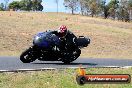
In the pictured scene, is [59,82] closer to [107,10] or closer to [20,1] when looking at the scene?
[107,10]

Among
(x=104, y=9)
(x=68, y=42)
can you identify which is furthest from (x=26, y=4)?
(x=68, y=42)

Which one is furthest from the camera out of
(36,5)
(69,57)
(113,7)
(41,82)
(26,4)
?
(36,5)

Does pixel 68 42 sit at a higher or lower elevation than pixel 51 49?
higher

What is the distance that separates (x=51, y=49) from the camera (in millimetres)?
15414

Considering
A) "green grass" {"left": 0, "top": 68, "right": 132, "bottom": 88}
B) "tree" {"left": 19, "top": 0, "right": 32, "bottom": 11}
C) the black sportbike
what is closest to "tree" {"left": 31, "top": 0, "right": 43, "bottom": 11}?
"tree" {"left": 19, "top": 0, "right": 32, "bottom": 11}

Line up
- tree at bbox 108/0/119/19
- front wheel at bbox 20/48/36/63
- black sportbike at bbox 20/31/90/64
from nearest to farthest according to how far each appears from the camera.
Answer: front wheel at bbox 20/48/36/63
black sportbike at bbox 20/31/90/64
tree at bbox 108/0/119/19

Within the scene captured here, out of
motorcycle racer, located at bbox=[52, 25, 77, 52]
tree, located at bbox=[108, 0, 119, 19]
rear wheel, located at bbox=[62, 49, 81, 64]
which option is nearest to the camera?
motorcycle racer, located at bbox=[52, 25, 77, 52]

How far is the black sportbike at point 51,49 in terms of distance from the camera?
15.1m

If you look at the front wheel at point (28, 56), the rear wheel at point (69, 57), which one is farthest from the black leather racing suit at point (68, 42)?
the front wheel at point (28, 56)

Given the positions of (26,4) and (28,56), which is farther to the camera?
(26,4)

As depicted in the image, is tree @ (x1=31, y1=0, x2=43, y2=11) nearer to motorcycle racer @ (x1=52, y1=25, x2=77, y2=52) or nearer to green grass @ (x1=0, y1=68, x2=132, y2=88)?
motorcycle racer @ (x1=52, y1=25, x2=77, y2=52)

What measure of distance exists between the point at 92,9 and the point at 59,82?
4218 inches

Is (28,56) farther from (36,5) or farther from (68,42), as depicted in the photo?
(36,5)

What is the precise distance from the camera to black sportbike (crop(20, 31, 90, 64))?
15.1m
